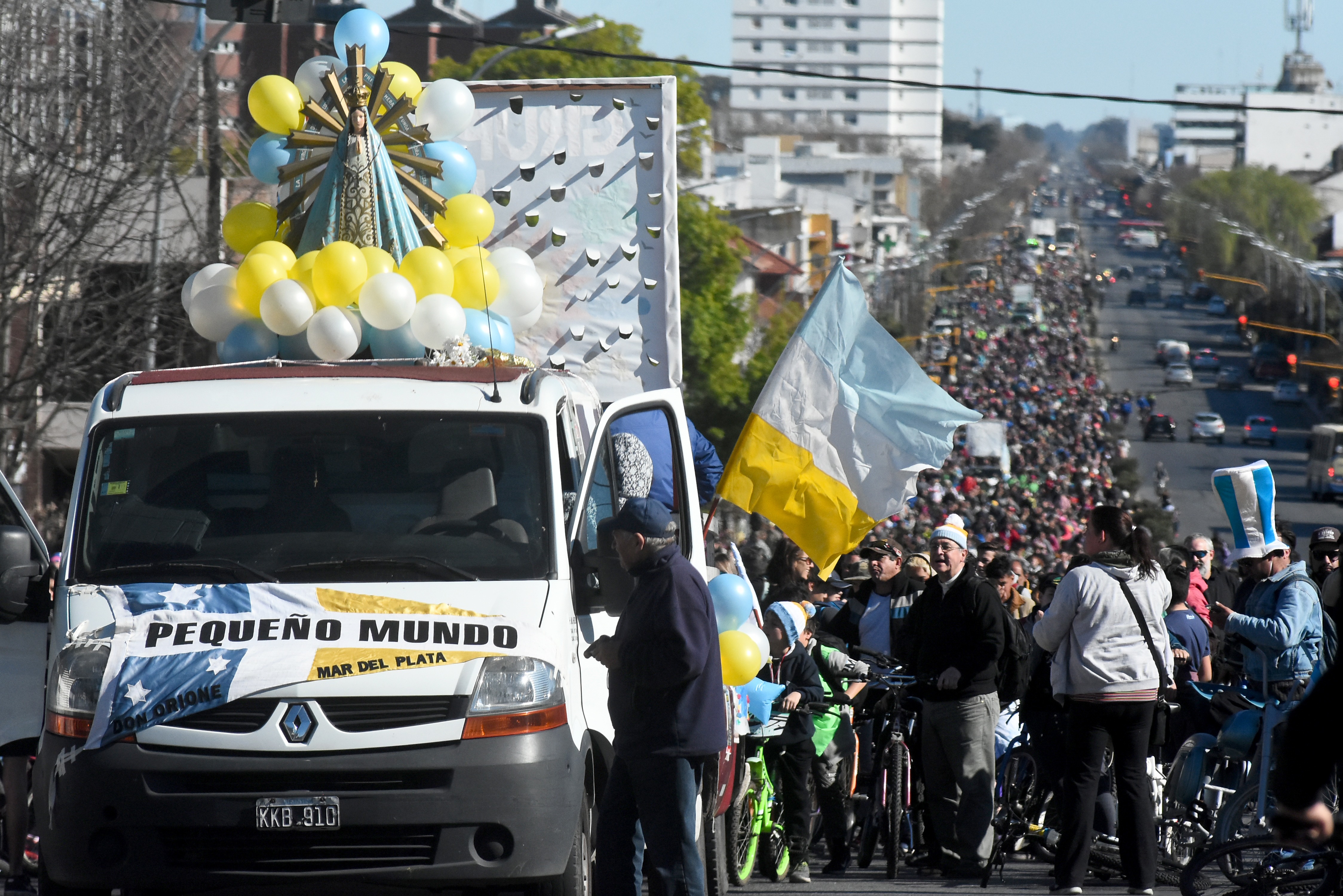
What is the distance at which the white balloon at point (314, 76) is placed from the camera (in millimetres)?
9945

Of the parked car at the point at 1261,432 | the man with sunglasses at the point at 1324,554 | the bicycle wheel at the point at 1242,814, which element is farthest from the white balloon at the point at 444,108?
the parked car at the point at 1261,432

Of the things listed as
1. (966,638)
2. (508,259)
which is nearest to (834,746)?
(966,638)

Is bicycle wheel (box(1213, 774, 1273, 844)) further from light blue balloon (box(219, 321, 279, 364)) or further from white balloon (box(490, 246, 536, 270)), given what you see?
light blue balloon (box(219, 321, 279, 364))

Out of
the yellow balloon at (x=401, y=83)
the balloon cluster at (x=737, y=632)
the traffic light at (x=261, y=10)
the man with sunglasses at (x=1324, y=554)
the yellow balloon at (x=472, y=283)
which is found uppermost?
the traffic light at (x=261, y=10)

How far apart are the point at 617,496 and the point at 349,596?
1.50 meters

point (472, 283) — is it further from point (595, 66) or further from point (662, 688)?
point (595, 66)

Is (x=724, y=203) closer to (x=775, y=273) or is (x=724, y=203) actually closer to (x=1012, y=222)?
(x=775, y=273)

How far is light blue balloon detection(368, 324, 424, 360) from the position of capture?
838 centimetres

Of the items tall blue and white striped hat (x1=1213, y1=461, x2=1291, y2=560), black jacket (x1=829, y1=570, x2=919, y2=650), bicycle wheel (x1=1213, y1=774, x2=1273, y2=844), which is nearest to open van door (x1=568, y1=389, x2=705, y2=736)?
black jacket (x1=829, y1=570, x2=919, y2=650)

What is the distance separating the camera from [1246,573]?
1038 centimetres

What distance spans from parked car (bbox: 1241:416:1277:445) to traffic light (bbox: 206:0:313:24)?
6541cm

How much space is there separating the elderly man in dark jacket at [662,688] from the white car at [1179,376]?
292 feet

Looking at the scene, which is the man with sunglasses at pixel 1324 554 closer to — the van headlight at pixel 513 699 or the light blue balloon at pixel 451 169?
the light blue balloon at pixel 451 169

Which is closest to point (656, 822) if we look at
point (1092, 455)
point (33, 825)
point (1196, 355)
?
point (33, 825)
